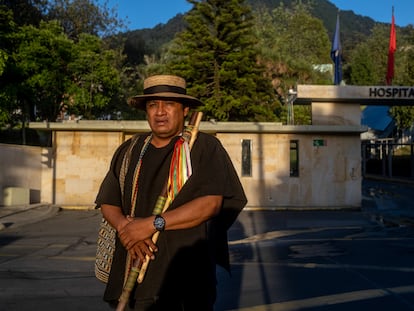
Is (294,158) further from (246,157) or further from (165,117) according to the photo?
(165,117)

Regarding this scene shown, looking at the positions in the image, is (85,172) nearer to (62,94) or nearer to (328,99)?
(328,99)

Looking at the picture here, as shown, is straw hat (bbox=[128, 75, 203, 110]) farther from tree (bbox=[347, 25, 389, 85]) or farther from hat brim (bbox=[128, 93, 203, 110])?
tree (bbox=[347, 25, 389, 85])

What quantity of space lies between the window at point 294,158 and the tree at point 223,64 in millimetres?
11553

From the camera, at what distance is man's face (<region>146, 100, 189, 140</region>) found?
303 cm

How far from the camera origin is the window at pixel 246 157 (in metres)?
18.5

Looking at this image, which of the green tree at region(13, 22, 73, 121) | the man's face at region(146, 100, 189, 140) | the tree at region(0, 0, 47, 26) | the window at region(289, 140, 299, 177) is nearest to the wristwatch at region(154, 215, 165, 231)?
the man's face at region(146, 100, 189, 140)

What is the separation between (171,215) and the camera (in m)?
2.75

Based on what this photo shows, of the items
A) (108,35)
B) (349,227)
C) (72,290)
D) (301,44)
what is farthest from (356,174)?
(301,44)

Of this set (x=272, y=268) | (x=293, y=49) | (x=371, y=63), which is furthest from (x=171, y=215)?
(x=371, y=63)

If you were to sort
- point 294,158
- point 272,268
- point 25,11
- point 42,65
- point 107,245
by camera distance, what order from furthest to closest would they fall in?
1. point 25,11
2. point 42,65
3. point 294,158
4. point 272,268
5. point 107,245

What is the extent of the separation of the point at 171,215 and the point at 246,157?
1593cm

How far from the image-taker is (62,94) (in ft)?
91.4

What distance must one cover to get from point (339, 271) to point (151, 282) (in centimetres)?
533

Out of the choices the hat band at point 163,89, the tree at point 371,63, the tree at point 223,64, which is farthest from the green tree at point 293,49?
the hat band at point 163,89
